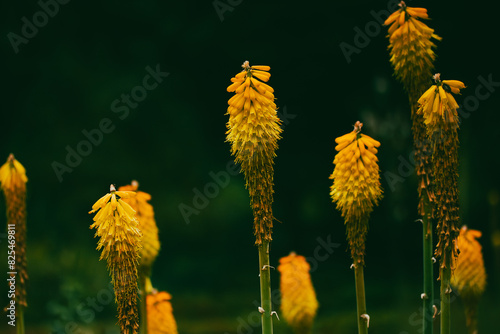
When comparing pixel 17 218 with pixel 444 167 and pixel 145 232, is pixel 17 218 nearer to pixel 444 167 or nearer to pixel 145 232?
pixel 145 232

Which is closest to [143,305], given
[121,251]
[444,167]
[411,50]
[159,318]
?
[159,318]

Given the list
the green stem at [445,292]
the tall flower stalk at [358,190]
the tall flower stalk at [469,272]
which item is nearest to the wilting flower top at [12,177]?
the tall flower stalk at [358,190]

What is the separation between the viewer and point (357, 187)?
3648 mm

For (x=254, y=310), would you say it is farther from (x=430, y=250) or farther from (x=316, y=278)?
(x=430, y=250)

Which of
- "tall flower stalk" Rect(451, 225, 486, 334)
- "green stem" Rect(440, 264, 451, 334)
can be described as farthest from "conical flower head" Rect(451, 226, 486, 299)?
"green stem" Rect(440, 264, 451, 334)

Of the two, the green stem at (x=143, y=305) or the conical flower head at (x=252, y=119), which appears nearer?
the conical flower head at (x=252, y=119)

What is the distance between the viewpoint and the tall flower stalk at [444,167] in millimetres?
3535

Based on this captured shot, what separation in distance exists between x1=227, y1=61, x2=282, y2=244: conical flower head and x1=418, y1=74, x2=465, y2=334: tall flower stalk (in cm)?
85

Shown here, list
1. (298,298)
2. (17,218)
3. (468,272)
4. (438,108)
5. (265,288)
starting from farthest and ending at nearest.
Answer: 1. (298,298)
2. (468,272)
3. (17,218)
4. (265,288)
5. (438,108)

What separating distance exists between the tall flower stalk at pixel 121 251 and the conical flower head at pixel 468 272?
85.3 inches

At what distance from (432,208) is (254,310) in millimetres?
4559

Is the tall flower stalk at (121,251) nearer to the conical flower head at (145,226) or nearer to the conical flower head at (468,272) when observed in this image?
the conical flower head at (145,226)

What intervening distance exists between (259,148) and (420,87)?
3.51ft

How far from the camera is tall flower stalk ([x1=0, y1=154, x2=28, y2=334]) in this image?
4172 mm
